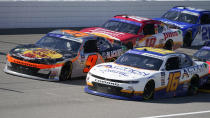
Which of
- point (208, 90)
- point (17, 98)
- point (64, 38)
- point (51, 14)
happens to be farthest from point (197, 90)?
point (51, 14)

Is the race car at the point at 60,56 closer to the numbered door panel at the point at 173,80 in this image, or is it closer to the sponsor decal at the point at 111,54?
the sponsor decal at the point at 111,54

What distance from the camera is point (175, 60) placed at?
13.3 meters

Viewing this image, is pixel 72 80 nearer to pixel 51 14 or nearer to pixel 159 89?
pixel 159 89

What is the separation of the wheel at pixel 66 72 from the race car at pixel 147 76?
57.1 inches

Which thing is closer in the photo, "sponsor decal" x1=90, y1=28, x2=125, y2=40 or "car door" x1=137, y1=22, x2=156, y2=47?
"sponsor decal" x1=90, y1=28, x2=125, y2=40

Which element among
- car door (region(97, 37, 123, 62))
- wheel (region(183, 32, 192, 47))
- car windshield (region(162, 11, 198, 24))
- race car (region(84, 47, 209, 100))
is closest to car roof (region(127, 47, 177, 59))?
race car (region(84, 47, 209, 100))

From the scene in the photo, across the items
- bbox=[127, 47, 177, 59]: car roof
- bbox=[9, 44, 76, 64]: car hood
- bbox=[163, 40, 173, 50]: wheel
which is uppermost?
bbox=[127, 47, 177, 59]: car roof

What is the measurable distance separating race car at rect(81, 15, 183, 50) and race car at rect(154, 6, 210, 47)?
218 centimetres

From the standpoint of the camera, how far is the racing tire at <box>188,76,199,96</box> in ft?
45.2

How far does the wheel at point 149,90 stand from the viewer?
12.0 m

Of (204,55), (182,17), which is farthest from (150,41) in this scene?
(182,17)

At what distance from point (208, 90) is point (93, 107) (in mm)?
5180

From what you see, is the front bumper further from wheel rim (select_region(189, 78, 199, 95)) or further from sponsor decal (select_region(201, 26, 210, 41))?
sponsor decal (select_region(201, 26, 210, 41))

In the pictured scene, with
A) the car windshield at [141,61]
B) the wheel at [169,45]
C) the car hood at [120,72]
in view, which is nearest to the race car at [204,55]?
the car windshield at [141,61]
